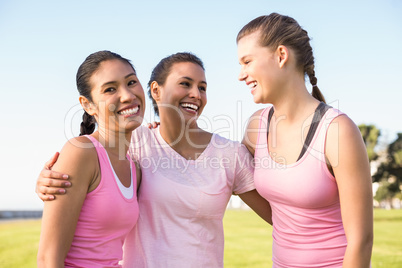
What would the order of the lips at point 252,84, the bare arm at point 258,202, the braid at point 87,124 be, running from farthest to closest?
the bare arm at point 258,202
the braid at point 87,124
the lips at point 252,84

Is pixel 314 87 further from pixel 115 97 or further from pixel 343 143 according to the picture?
pixel 115 97

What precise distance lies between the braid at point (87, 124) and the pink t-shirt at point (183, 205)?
427 millimetres

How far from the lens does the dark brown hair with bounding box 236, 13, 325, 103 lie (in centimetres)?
311

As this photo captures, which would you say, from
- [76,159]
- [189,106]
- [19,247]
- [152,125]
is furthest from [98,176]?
[19,247]

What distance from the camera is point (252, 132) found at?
3570mm

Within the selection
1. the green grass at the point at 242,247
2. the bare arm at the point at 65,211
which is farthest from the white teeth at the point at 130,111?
the green grass at the point at 242,247

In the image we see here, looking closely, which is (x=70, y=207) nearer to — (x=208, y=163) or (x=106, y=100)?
(x=106, y=100)

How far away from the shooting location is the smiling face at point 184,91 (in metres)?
3.89

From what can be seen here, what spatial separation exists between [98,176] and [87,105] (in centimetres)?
72

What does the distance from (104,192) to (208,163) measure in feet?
3.85

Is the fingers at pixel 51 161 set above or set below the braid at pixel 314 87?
below

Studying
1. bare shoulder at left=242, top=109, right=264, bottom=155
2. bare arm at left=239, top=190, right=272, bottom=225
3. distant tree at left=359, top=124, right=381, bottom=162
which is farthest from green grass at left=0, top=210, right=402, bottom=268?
distant tree at left=359, top=124, right=381, bottom=162

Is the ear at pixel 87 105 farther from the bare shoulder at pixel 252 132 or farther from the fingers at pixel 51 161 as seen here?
the bare shoulder at pixel 252 132

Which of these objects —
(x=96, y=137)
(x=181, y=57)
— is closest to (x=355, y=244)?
(x=96, y=137)
